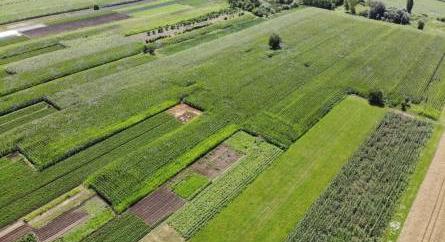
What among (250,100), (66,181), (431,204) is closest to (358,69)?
(250,100)

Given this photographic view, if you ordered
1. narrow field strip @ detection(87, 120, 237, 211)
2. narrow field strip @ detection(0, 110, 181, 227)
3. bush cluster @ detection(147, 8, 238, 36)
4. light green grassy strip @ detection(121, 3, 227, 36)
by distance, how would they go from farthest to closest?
light green grassy strip @ detection(121, 3, 227, 36)
bush cluster @ detection(147, 8, 238, 36)
narrow field strip @ detection(87, 120, 237, 211)
narrow field strip @ detection(0, 110, 181, 227)

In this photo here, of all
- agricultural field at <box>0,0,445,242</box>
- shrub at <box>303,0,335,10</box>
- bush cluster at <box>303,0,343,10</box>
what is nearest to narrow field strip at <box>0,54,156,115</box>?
agricultural field at <box>0,0,445,242</box>

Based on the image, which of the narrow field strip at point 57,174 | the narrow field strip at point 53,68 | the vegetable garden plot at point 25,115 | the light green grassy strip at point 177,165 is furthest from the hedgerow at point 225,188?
the narrow field strip at point 53,68

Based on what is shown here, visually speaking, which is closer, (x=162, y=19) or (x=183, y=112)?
(x=183, y=112)

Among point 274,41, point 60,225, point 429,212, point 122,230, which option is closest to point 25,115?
point 60,225

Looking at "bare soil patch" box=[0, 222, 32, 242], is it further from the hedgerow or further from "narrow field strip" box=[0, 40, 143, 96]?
"narrow field strip" box=[0, 40, 143, 96]

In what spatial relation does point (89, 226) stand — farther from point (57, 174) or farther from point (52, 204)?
point (57, 174)
